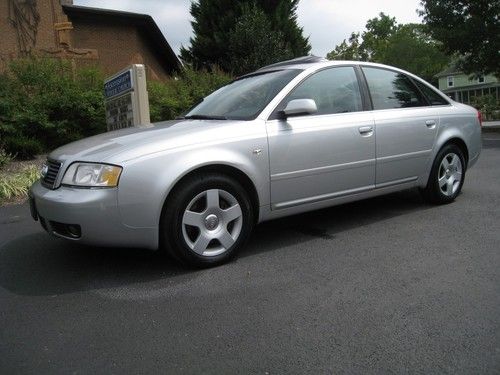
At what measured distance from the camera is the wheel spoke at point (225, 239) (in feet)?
12.3

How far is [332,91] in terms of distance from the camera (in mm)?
4582

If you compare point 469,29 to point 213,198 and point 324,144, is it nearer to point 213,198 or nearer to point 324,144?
point 324,144

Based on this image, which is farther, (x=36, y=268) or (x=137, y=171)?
(x=36, y=268)

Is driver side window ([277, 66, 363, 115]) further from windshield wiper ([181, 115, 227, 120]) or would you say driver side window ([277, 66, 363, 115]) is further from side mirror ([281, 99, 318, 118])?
windshield wiper ([181, 115, 227, 120])

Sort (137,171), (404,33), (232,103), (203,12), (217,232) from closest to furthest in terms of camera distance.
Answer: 1. (137,171)
2. (217,232)
3. (232,103)
4. (203,12)
5. (404,33)

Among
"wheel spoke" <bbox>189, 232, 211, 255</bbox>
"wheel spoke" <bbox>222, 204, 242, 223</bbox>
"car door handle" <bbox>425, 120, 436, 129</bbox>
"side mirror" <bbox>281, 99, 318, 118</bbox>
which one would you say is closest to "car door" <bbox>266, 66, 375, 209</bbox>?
"side mirror" <bbox>281, 99, 318, 118</bbox>

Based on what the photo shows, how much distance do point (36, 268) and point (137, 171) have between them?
1.27m

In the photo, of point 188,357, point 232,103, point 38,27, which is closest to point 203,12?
point 38,27

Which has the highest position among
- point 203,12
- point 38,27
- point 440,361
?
point 203,12

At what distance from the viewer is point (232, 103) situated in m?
4.52

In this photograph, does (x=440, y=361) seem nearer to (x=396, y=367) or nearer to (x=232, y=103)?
(x=396, y=367)

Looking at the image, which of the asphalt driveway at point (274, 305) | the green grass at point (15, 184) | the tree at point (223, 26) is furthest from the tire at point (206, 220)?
the tree at point (223, 26)

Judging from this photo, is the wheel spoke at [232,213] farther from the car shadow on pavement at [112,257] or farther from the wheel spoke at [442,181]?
the wheel spoke at [442,181]

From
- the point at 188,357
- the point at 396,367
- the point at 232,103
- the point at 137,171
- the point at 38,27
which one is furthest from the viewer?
the point at 38,27
